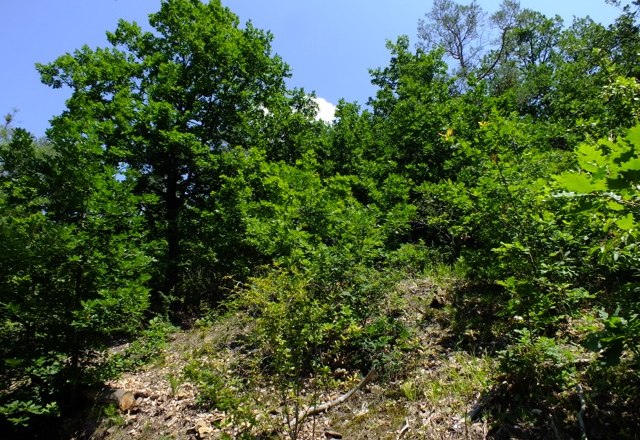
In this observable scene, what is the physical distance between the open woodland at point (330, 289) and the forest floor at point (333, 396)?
28 mm

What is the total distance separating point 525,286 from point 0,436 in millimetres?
7346

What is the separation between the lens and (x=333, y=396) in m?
5.24

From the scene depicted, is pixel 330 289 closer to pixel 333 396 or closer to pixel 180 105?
pixel 333 396

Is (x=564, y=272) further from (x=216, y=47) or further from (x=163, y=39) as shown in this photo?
(x=163, y=39)

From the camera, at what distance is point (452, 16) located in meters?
24.2

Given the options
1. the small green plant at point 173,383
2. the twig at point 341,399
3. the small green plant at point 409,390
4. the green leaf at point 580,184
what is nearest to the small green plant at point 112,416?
the small green plant at point 173,383

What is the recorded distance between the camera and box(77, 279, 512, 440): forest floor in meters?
4.18

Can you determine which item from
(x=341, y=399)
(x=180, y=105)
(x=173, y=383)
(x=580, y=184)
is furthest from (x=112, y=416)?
(x=180, y=105)

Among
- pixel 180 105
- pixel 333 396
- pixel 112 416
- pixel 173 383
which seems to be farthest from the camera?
pixel 180 105

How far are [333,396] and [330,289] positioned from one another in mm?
1592

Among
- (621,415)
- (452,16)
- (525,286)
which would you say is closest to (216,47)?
(525,286)

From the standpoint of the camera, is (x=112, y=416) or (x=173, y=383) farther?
(x=173, y=383)

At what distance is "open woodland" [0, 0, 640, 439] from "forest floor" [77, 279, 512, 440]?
28 millimetres

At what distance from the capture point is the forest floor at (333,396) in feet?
13.7
